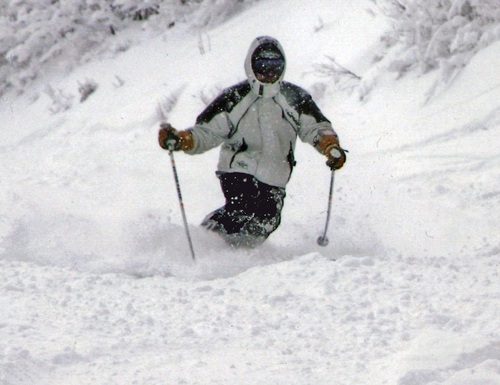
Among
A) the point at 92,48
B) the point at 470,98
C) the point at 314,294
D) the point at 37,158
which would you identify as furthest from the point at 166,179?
the point at 92,48

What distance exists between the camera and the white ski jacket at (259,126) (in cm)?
567

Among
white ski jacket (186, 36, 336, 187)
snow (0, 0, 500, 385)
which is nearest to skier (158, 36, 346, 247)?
white ski jacket (186, 36, 336, 187)

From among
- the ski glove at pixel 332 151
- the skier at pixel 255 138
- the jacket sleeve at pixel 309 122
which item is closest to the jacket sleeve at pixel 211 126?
the skier at pixel 255 138

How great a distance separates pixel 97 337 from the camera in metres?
3.80

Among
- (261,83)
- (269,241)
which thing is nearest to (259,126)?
(261,83)

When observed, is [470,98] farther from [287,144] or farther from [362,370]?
[362,370]

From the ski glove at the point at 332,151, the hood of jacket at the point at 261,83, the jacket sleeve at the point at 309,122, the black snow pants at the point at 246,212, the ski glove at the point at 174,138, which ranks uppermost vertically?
the hood of jacket at the point at 261,83

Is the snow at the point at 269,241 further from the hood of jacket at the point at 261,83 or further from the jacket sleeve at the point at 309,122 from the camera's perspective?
the hood of jacket at the point at 261,83

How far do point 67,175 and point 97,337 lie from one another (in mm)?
5441

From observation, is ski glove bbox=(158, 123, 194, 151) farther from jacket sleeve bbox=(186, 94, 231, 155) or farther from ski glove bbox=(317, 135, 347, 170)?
ski glove bbox=(317, 135, 347, 170)

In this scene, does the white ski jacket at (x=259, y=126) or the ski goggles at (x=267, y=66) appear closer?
the ski goggles at (x=267, y=66)

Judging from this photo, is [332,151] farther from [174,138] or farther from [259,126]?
[174,138]

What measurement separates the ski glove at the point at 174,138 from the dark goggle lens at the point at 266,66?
2.28 ft

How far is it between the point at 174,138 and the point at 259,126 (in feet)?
2.22
